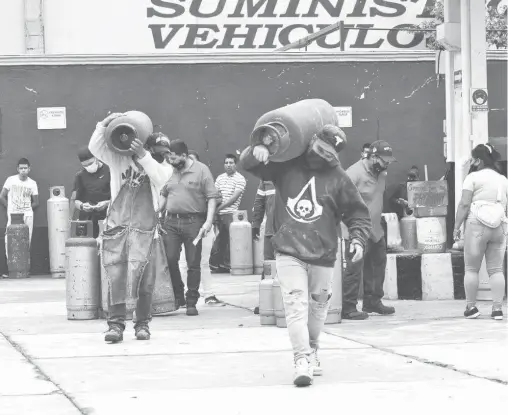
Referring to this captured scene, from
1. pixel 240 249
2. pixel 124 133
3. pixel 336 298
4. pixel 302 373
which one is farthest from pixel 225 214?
pixel 302 373

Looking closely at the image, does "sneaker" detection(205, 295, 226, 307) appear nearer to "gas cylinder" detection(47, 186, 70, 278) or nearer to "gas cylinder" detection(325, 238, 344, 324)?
"gas cylinder" detection(325, 238, 344, 324)

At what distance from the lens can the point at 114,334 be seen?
10414 mm

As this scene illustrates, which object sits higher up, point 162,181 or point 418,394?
point 162,181

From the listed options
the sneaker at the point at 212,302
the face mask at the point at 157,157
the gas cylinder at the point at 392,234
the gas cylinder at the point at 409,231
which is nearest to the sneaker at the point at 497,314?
the gas cylinder at the point at 392,234

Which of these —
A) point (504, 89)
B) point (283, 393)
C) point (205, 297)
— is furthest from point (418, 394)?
point (504, 89)

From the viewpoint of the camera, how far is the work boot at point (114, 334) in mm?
10406

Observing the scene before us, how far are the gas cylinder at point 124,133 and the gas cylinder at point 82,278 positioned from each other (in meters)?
2.52

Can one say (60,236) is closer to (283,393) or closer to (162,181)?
(162,181)

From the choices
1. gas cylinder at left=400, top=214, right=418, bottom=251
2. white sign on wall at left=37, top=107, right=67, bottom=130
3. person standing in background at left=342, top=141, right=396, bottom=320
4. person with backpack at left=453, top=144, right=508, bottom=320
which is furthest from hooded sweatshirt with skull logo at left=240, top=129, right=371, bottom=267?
white sign on wall at left=37, top=107, right=67, bottom=130

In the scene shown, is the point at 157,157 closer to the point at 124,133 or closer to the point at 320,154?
the point at 124,133

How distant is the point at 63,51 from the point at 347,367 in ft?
67.0

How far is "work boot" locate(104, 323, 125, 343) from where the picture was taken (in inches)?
410

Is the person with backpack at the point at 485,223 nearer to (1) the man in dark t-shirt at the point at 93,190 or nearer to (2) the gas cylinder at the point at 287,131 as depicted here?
(2) the gas cylinder at the point at 287,131

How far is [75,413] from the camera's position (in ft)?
23.6
